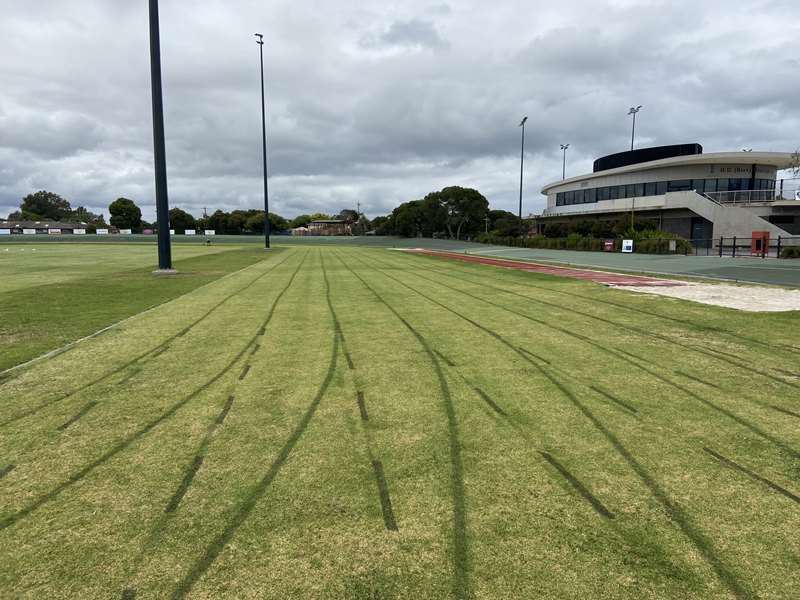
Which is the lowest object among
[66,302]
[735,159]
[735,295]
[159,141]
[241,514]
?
[241,514]

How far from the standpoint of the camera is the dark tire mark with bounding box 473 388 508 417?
4656mm

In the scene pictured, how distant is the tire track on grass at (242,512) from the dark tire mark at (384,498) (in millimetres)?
742

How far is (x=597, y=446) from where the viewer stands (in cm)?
394

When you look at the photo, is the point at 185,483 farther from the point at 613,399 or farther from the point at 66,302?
the point at 66,302

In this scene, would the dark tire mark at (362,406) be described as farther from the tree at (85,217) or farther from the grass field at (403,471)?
the tree at (85,217)

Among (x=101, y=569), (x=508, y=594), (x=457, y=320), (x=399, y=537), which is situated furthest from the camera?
(x=457, y=320)

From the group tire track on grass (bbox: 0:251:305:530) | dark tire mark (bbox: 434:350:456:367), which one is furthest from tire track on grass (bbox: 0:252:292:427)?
dark tire mark (bbox: 434:350:456:367)

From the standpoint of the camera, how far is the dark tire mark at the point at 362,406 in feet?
15.0

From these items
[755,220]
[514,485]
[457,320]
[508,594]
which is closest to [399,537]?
[508,594]

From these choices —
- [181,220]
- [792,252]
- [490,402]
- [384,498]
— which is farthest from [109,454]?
[181,220]

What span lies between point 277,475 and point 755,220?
52.5m

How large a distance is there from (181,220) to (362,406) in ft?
478

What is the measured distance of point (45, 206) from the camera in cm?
17300

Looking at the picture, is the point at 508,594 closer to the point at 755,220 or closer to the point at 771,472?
the point at 771,472
